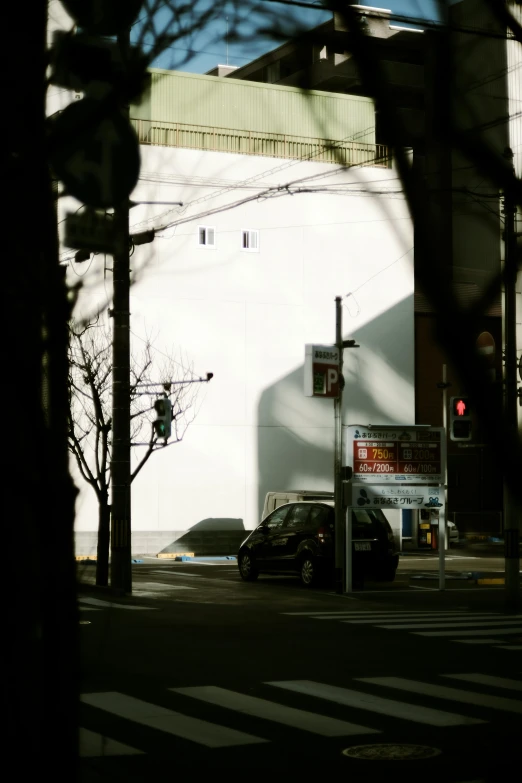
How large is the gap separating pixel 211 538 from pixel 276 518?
1270 centimetres

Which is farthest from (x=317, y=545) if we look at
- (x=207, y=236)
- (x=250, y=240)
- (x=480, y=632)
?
(x=250, y=240)

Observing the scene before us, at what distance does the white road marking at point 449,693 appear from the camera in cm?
998

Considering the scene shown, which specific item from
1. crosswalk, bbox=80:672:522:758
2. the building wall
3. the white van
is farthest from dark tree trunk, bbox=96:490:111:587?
the building wall

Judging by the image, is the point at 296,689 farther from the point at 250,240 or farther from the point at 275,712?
the point at 250,240

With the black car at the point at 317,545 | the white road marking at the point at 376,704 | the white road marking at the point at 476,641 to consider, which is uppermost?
the black car at the point at 317,545

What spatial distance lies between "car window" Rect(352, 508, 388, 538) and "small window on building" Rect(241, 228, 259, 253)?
16520 millimetres

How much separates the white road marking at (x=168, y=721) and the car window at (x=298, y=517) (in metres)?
14.5

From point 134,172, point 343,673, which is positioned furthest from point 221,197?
point 134,172

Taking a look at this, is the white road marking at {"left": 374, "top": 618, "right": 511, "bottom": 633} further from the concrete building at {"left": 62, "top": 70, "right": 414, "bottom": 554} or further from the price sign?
the concrete building at {"left": 62, "top": 70, "right": 414, "bottom": 554}

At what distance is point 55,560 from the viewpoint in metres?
2.91

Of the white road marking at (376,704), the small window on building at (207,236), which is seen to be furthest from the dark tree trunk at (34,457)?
the small window on building at (207,236)

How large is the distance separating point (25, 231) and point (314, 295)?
124 feet

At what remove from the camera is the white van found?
35156 millimetres

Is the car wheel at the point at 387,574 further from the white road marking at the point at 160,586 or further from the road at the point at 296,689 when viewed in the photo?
the road at the point at 296,689
